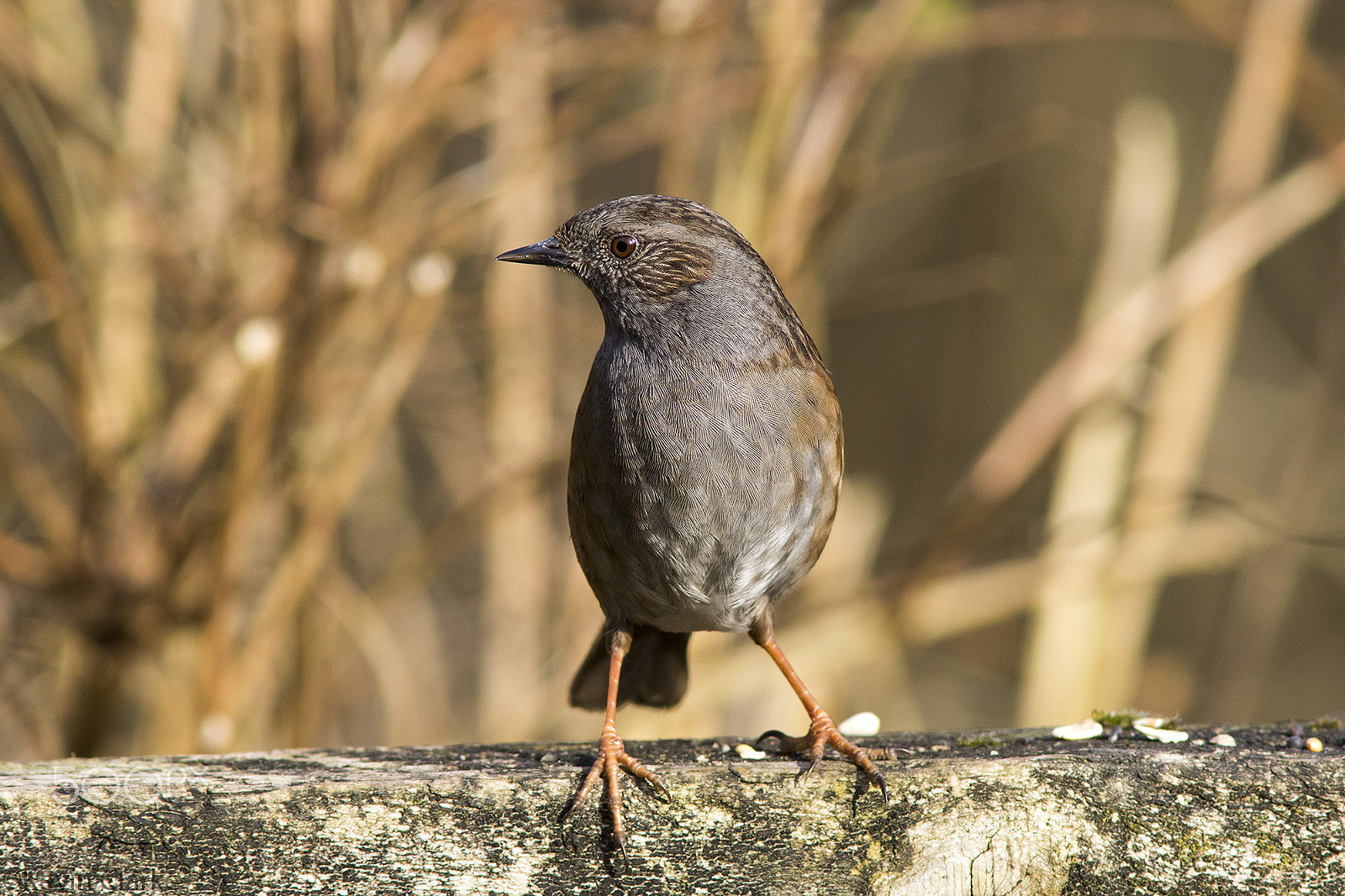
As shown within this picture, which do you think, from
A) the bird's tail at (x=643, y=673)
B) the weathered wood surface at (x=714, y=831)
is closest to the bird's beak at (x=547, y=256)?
the bird's tail at (x=643, y=673)

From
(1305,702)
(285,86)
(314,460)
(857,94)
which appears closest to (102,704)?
(314,460)

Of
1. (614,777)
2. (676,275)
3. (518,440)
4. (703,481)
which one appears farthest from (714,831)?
(518,440)

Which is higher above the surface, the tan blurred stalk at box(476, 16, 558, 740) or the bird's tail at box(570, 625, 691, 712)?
the tan blurred stalk at box(476, 16, 558, 740)

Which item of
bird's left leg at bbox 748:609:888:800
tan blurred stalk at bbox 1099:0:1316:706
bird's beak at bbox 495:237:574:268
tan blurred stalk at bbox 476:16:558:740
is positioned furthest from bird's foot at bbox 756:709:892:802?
tan blurred stalk at bbox 1099:0:1316:706

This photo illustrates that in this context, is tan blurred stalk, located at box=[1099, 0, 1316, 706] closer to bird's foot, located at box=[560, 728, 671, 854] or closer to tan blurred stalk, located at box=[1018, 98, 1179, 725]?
tan blurred stalk, located at box=[1018, 98, 1179, 725]

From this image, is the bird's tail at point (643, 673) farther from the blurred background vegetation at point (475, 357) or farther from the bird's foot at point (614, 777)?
the blurred background vegetation at point (475, 357)

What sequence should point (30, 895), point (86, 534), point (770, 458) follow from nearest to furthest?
point (30, 895), point (770, 458), point (86, 534)

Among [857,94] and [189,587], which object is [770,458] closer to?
[857,94]
